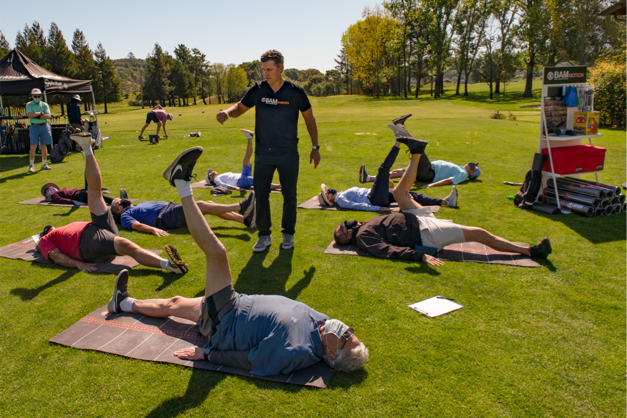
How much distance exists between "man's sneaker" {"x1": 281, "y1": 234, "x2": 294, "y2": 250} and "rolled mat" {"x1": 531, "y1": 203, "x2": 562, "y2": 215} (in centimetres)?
503

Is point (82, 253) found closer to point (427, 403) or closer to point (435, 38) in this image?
point (427, 403)

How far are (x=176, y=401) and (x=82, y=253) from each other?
3.22 m

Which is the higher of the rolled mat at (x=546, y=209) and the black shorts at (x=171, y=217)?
the black shorts at (x=171, y=217)

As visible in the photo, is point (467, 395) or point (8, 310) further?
point (8, 310)

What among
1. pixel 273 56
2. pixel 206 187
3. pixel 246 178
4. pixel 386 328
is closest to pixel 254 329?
pixel 386 328

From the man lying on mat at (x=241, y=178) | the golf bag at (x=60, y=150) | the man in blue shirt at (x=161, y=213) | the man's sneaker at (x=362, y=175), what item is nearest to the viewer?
the man in blue shirt at (x=161, y=213)

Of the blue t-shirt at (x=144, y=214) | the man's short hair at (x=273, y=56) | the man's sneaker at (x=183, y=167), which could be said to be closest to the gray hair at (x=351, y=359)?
the man's sneaker at (x=183, y=167)

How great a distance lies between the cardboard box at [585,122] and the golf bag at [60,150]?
16160 mm

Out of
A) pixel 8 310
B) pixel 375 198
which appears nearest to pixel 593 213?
pixel 375 198

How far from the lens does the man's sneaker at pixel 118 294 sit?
4.12 m

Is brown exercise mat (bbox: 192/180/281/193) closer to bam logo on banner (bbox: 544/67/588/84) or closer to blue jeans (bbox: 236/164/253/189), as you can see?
blue jeans (bbox: 236/164/253/189)

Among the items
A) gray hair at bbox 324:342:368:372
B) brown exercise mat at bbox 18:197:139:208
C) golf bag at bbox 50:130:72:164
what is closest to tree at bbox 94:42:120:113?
golf bag at bbox 50:130:72:164

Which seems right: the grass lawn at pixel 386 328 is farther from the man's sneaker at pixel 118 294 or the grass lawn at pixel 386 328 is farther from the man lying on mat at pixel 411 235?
the man's sneaker at pixel 118 294

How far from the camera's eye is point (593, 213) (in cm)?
709
